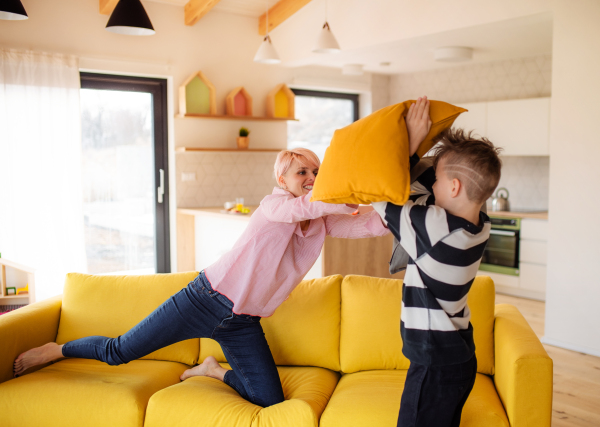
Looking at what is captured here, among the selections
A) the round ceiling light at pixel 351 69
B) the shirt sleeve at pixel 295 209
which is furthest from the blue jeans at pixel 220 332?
the round ceiling light at pixel 351 69

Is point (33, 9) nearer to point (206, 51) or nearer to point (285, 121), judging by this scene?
point (206, 51)

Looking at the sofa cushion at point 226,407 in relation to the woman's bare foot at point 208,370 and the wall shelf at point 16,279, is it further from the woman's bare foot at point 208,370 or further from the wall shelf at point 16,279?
the wall shelf at point 16,279

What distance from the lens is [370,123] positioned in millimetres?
1349

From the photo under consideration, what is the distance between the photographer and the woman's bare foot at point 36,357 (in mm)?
2213

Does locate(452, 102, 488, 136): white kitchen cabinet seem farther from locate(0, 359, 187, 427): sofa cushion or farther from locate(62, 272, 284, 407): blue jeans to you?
locate(0, 359, 187, 427): sofa cushion

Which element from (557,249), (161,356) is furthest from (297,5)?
(161,356)

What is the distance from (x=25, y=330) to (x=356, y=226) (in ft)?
4.95

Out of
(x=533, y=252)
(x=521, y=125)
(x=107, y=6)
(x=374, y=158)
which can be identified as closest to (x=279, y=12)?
(x=107, y=6)

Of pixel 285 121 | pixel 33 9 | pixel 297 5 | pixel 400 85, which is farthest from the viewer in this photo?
pixel 400 85

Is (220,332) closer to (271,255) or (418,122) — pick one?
(271,255)

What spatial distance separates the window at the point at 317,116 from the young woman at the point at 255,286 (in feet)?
14.2

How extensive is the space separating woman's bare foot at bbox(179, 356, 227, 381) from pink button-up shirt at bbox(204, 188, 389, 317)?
0.40 m

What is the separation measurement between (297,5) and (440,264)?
14.2ft

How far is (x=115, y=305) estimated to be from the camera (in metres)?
2.43
